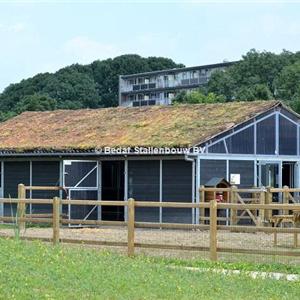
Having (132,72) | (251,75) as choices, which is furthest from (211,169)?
(132,72)

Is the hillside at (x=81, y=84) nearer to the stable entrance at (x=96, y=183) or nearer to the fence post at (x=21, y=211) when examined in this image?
the stable entrance at (x=96, y=183)

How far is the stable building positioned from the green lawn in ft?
38.4

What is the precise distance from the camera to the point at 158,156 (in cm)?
2695

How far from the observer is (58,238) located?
18359 mm

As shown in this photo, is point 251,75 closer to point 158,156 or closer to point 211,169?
point 211,169

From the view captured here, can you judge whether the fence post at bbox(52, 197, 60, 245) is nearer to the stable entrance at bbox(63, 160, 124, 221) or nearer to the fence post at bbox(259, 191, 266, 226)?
the fence post at bbox(259, 191, 266, 226)

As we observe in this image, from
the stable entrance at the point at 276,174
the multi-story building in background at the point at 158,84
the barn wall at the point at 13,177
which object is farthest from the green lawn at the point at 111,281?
the multi-story building in background at the point at 158,84

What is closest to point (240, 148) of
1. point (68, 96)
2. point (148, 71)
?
point (68, 96)

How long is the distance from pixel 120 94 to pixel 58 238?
314 ft

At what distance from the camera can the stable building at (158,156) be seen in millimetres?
26828

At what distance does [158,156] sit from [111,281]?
594 inches

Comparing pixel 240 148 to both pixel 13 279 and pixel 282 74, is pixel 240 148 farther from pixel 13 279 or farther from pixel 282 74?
pixel 282 74

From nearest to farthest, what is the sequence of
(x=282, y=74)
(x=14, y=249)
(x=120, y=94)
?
(x=14, y=249), (x=282, y=74), (x=120, y=94)

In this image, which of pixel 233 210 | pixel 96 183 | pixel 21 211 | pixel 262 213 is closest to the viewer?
pixel 21 211
